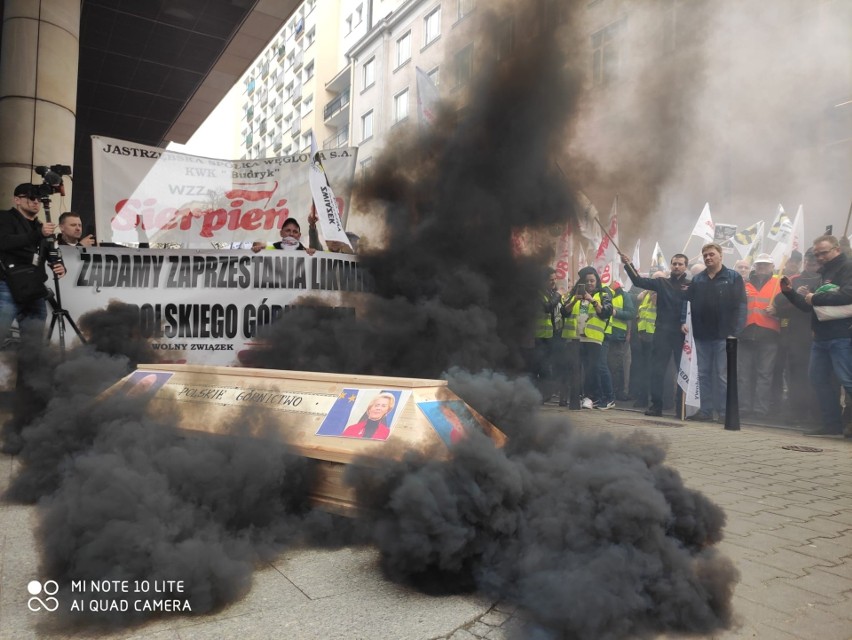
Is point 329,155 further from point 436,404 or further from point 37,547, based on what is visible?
point 37,547

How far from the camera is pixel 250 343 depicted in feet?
17.6

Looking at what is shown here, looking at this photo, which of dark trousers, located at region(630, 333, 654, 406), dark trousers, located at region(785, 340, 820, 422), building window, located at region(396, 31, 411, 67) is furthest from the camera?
building window, located at region(396, 31, 411, 67)

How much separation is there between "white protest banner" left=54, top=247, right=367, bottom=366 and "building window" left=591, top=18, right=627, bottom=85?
113 inches

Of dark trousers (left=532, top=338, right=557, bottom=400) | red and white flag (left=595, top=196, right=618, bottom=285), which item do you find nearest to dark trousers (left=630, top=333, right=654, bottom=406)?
red and white flag (left=595, top=196, right=618, bottom=285)

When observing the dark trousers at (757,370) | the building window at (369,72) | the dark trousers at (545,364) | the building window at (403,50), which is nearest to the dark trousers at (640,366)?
Result: the dark trousers at (757,370)

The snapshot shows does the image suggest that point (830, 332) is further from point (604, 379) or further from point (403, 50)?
point (403, 50)

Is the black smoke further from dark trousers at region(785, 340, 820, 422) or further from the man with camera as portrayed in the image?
dark trousers at region(785, 340, 820, 422)

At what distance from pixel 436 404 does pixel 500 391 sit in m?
0.49

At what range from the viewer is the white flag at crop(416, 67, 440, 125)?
19.1 ft

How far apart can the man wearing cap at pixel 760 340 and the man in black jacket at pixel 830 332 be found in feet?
3.04

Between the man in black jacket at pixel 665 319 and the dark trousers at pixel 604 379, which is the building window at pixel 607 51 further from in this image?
the dark trousers at pixel 604 379

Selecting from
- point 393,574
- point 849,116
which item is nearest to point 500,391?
point 393,574

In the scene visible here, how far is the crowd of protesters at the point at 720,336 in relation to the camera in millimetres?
6383

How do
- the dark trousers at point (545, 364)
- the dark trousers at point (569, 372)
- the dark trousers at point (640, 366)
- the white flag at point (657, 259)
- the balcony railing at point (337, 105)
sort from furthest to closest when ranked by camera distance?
1. the balcony railing at point (337, 105)
2. the white flag at point (657, 259)
3. the dark trousers at point (640, 366)
4. the dark trousers at point (569, 372)
5. the dark trousers at point (545, 364)
